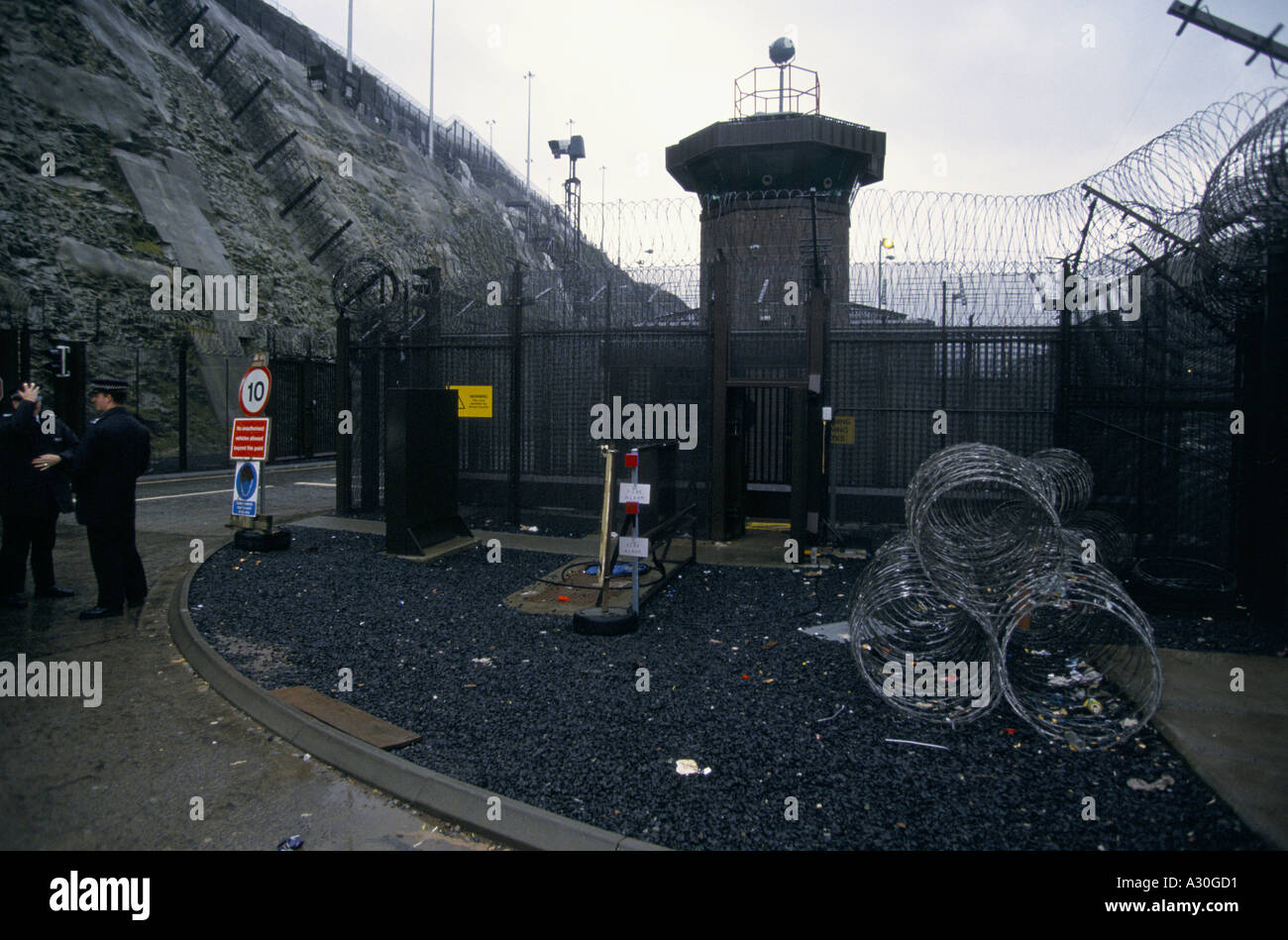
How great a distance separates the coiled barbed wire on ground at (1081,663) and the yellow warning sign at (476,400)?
8963mm

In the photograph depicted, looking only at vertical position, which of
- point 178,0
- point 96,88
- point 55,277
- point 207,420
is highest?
point 178,0

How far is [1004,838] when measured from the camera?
342 centimetres

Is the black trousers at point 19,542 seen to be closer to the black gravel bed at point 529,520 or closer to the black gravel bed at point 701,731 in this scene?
the black gravel bed at point 701,731

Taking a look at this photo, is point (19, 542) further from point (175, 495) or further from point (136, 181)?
point (136, 181)

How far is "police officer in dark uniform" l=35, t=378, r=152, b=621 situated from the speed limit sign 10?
8.43ft

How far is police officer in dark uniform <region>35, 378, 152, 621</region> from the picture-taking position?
23.2 feet

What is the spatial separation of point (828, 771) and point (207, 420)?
2350 cm

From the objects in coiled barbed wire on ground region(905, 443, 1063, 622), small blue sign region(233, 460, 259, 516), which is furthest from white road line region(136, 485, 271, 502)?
coiled barbed wire on ground region(905, 443, 1063, 622)

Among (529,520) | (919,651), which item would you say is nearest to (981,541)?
(919,651)

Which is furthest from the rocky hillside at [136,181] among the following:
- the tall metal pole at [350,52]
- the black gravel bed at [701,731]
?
the black gravel bed at [701,731]

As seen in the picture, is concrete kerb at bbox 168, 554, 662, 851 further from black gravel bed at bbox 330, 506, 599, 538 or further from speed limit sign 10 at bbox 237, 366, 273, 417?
black gravel bed at bbox 330, 506, 599, 538

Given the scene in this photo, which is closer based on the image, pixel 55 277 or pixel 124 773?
pixel 124 773
